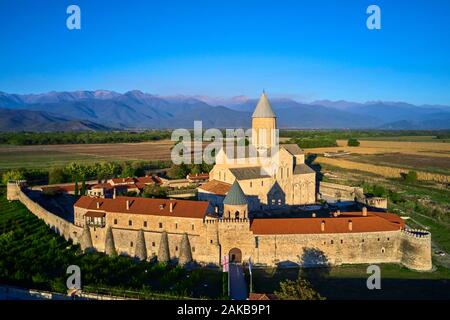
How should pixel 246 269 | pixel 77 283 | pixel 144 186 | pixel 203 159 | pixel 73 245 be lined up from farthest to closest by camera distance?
pixel 203 159, pixel 144 186, pixel 73 245, pixel 246 269, pixel 77 283

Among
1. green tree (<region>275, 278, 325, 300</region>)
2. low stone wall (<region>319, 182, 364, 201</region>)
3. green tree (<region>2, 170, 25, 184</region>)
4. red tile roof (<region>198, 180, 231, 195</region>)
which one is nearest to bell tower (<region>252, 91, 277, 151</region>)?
red tile roof (<region>198, 180, 231, 195</region>)

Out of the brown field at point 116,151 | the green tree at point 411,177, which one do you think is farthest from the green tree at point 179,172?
the green tree at point 411,177

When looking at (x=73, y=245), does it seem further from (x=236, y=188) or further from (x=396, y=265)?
(x=396, y=265)

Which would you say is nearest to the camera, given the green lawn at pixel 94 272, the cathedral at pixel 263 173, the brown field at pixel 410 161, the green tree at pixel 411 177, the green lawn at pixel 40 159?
the green lawn at pixel 94 272

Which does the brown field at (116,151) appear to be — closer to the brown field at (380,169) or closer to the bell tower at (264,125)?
the brown field at (380,169)

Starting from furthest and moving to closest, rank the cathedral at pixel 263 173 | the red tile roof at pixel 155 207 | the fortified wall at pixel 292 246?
the cathedral at pixel 263 173, the red tile roof at pixel 155 207, the fortified wall at pixel 292 246
